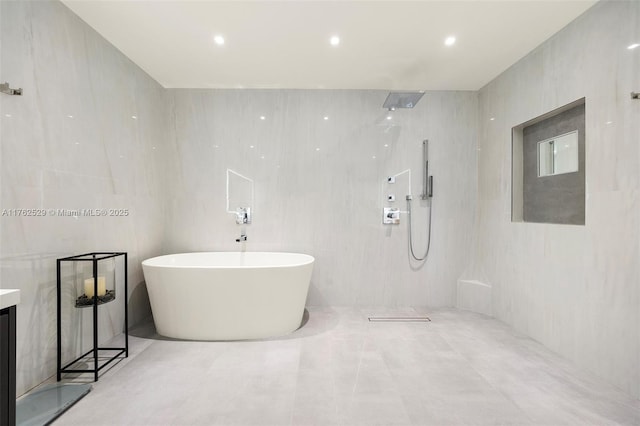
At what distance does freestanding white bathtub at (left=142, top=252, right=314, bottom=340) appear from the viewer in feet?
7.87

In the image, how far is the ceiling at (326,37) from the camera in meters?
2.06

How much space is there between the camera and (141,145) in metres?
2.93

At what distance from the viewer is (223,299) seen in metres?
2.43

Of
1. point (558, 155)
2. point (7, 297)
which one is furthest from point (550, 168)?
point (7, 297)

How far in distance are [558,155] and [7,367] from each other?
11.3 feet

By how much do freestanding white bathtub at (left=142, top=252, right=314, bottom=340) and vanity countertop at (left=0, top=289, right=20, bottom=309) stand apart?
1389 mm

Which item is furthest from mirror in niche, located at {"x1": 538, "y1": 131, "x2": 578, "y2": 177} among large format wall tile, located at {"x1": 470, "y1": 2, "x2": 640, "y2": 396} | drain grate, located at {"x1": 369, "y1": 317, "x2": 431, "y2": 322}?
drain grate, located at {"x1": 369, "y1": 317, "x2": 431, "y2": 322}

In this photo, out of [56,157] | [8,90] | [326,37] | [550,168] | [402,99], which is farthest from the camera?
[402,99]

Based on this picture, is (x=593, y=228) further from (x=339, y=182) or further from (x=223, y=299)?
(x=223, y=299)

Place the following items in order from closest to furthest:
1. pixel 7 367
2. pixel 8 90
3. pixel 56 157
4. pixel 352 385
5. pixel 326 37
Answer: pixel 7 367 → pixel 8 90 → pixel 352 385 → pixel 56 157 → pixel 326 37

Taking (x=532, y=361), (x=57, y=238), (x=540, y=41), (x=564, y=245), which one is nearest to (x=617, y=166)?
(x=564, y=245)

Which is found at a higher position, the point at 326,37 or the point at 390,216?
the point at 326,37

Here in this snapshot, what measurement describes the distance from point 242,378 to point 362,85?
299cm

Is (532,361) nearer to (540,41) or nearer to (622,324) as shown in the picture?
(622,324)
